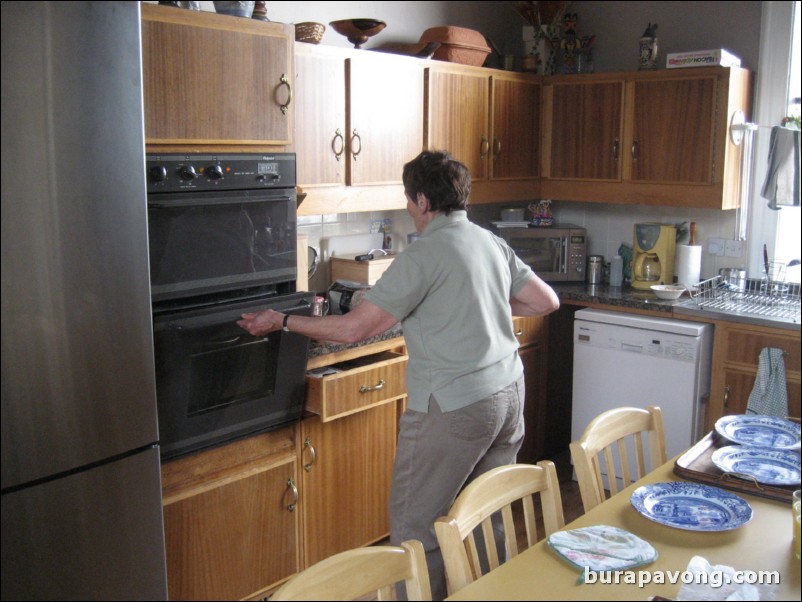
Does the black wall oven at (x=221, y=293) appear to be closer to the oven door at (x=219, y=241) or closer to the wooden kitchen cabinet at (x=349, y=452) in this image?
the oven door at (x=219, y=241)

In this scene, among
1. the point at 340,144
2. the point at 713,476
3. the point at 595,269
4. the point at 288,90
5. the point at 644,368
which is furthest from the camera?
the point at 595,269

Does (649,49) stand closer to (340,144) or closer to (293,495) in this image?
(340,144)

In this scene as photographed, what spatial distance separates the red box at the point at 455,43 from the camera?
352 cm

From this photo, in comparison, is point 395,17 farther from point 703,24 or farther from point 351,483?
point 351,483

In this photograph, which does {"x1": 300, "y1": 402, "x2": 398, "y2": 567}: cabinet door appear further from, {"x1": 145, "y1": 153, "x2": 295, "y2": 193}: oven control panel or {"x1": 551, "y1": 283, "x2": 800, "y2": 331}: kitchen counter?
{"x1": 551, "y1": 283, "x2": 800, "y2": 331}: kitchen counter

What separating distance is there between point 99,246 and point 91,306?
13 centimetres

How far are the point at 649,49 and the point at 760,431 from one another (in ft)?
7.18

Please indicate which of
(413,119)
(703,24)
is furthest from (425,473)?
(703,24)

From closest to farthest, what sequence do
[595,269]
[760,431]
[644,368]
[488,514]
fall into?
[488,514] < [760,431] < [644,368] < [595,269]

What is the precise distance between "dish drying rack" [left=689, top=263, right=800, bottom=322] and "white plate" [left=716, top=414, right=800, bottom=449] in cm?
122

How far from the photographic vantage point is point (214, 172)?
2328 mm

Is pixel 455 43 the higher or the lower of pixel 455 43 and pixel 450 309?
the higher

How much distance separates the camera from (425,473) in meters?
2.35

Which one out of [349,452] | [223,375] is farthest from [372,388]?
[223,375]
